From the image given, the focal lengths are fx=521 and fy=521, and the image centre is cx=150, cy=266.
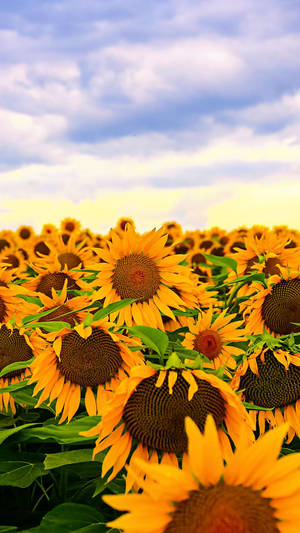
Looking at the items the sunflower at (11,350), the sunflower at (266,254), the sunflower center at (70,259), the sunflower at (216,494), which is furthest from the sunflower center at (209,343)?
the sunflower center at (70,259)

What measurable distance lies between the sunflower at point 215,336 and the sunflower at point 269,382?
63cm

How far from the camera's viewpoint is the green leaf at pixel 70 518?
5.65 ft

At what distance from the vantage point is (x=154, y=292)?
2867mm

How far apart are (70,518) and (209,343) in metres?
1.31

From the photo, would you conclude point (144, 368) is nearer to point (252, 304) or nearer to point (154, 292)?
point (154, 292)

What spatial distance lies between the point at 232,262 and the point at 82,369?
1.34 metres

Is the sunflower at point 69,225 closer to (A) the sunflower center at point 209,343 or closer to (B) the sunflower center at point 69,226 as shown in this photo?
(B) the sunflower center at point 69,226

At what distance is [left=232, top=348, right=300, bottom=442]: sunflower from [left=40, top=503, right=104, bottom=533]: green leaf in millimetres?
A: 715

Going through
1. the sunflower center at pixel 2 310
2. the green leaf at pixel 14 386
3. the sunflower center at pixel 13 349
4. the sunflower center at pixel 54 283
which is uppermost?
the sunflower center at pixel 54 283

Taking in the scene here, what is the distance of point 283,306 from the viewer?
2.89m

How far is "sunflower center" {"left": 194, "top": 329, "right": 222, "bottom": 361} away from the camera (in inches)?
112

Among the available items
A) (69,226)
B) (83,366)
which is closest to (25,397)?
(83,366)

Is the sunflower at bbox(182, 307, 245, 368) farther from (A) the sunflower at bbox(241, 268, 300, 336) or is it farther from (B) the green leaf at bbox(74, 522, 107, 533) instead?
(B) the green leaf at bbox(74, 522, 107, 533)

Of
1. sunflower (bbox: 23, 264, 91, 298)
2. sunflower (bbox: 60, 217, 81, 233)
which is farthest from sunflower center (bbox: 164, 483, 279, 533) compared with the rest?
sunflower (bbox: 60, 217, 81, 233)
